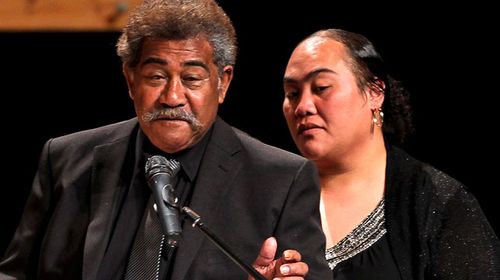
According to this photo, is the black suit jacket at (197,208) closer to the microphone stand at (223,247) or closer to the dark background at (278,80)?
the microphone stand at (223,247)

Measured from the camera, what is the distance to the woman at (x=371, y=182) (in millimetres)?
2580

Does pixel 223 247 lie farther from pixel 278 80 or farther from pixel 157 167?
pixel 278 80

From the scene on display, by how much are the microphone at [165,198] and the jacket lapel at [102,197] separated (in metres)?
0.25

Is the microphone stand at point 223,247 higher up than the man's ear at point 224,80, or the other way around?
the man's ear at point 224,80

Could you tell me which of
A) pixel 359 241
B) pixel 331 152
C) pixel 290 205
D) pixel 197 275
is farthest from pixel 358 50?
pixel 197 275

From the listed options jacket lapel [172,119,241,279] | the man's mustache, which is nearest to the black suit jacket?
jacket lapel [172,119,241,279]

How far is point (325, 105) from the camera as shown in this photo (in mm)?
2725

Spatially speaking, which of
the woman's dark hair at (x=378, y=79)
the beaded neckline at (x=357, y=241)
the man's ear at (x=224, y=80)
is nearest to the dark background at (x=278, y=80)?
the woman's dark hair at (x=378, y=79)

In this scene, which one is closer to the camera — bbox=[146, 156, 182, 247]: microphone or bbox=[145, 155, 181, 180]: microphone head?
bbox=[146, 156, 182, 247]: microphone

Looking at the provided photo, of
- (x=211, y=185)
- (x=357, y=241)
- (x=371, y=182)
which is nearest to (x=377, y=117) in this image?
(x=371, y=182)

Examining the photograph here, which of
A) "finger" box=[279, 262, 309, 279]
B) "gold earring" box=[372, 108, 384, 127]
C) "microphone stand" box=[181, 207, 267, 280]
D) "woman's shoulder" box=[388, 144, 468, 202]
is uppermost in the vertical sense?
"microphone stand" box=[181, 207, 267, 280]

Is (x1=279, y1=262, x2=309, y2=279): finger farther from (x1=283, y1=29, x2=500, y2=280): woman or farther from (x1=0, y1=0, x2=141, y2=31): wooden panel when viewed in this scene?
(x1=0, y1=0, x2=141, y2=31): wooden panel

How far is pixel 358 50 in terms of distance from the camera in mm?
2830

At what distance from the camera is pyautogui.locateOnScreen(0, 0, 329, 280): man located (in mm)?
2201
